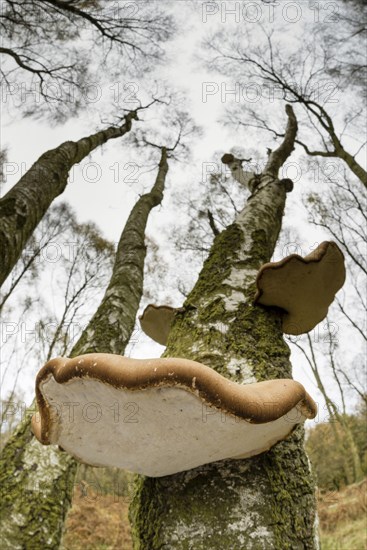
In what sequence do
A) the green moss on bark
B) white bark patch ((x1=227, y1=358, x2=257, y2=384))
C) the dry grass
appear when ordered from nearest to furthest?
the green moss on bark
white bark patch ((x1=227, y1=358, x2=257, y2=384))
the dry grass

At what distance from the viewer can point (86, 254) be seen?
1416cm

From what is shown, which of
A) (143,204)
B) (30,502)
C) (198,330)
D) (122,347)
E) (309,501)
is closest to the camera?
(309,501)

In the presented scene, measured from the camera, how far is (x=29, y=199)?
11.6 feet

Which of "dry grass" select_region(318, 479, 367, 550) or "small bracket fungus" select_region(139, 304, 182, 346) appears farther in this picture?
"dry grass" select_region(318, 479, 367, 550)

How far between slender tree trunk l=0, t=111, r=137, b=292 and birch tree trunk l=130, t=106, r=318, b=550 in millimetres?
1705

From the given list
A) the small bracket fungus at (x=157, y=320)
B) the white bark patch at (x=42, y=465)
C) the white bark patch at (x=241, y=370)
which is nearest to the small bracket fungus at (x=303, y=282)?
the white bark patch at (x=241, y=370)

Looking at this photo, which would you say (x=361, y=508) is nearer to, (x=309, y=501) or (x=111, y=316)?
(x=111, y=316)

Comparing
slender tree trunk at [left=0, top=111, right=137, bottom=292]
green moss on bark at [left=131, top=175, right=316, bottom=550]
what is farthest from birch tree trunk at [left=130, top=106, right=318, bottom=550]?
slender tree trunk at [left=0, top=111, right=137, bottom=292]

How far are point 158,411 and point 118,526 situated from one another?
10998 mm

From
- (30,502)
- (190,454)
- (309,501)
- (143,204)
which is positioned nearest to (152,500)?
(190,454)

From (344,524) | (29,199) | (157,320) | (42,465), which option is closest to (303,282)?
(157,320)

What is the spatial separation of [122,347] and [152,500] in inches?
112

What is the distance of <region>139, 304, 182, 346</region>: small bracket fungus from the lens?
2.53 meters

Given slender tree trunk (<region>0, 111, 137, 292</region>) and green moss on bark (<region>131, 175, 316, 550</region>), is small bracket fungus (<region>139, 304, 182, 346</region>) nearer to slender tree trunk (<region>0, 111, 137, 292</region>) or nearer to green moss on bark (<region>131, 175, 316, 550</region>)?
green moss on bark (<region>131, 175, 316, 550</region>)
